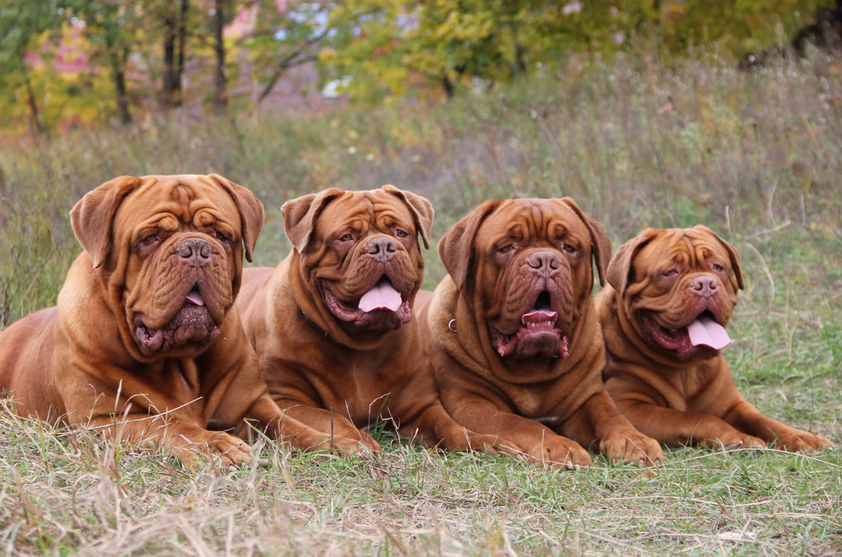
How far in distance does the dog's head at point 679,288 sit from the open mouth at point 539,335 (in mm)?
590

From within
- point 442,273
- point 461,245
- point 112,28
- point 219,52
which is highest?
point 112,28

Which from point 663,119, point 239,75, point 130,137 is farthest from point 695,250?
point 239,75

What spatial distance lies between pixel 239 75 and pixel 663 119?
9849 millimetres

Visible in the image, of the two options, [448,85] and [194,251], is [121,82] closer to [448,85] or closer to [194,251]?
[448,85]

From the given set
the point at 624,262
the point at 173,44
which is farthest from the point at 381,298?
the point at 173,44

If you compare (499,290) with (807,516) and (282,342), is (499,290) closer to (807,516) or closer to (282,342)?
(282,342)

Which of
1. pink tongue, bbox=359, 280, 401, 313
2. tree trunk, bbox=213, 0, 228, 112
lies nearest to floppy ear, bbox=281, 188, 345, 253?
pink tongue, bbox=359, 280, 401, 313

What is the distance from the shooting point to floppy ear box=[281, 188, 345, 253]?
14.2 feet

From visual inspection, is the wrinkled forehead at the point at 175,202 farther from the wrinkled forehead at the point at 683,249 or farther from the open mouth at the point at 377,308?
the wrinkled forehead at the point at 683,249

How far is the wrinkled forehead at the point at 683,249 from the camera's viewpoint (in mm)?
4656

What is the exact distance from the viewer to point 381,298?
415 cm

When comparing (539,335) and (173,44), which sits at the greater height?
(173,44)

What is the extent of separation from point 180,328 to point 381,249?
3.19ft

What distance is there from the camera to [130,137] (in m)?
11.4
